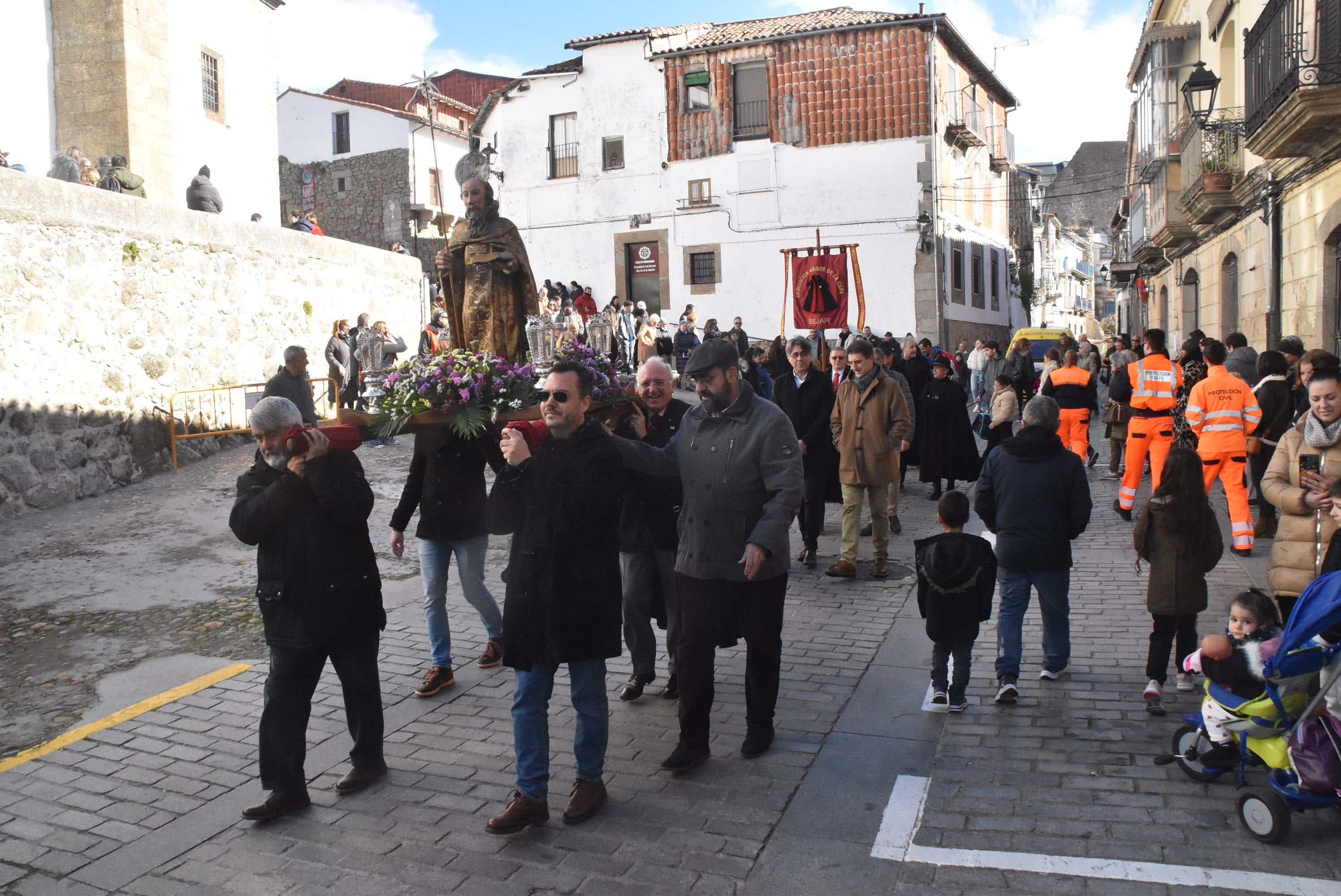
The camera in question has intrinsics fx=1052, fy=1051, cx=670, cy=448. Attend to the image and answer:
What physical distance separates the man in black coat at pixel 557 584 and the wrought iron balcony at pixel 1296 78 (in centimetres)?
974

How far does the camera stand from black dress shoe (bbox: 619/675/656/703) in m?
5.61

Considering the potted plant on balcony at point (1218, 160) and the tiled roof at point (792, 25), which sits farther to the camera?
the tiled roof at point (792, 25)

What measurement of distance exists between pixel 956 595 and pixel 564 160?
2966cm

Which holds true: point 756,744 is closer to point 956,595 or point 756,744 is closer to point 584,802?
point 584,802

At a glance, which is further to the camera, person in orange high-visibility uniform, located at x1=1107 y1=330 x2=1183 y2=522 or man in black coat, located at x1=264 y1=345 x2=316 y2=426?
person in orange high-visibility uniform, located at x1=1107 y1=330 x2=1183 y2=522

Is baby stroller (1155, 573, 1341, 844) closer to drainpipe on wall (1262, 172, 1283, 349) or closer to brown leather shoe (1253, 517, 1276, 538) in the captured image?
brown leather shoe (1253, 517, 1276, 538)

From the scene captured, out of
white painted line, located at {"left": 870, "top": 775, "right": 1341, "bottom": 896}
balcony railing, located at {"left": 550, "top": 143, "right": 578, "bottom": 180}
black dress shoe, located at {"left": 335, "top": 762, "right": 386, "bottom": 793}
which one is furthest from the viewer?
balcony railing, located at {"left": 550, "top": 143, "right": 578, "bottom": 180}

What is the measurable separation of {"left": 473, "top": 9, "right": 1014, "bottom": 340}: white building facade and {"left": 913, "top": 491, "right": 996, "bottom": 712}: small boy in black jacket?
2490 cm

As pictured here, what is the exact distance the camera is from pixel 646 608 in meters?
5.70

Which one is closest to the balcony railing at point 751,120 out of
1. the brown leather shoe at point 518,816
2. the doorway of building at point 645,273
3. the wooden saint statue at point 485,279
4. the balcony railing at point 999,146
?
the doorway of building at point 645,273

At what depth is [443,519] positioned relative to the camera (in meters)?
5.71

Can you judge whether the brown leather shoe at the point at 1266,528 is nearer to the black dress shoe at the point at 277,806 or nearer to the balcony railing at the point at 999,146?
the black dress shoe at the point at 277,806

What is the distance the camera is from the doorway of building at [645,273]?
32156 mm

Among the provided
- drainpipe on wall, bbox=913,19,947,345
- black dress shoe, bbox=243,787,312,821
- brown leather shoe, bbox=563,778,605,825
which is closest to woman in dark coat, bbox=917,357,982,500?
brown leather shoe, bbox=563,778,605,825
